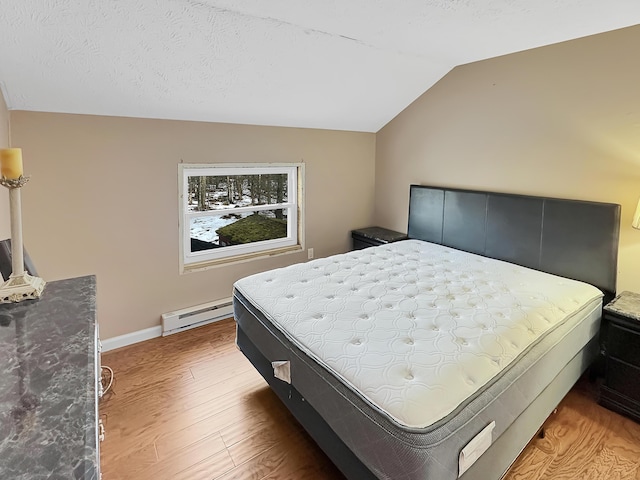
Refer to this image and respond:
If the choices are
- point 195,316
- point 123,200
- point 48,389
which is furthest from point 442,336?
point 123,200

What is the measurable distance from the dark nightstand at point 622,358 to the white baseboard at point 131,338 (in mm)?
3164

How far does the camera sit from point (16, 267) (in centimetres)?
145

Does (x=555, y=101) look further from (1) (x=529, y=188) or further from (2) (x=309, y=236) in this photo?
(2) (x=309, y=236)

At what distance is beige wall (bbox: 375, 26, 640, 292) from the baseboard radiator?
2304mm

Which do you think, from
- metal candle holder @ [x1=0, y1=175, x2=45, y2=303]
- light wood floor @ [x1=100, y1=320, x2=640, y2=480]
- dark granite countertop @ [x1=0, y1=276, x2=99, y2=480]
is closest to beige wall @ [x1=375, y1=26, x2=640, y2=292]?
light wood floor @ [x1=100, y1=320, x2=640, y2=480]

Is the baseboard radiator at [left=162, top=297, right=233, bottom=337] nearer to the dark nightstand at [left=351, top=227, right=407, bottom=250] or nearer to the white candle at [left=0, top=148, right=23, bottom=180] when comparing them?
→ the dark nightstand at [left=351, top=227, right=407, bottom=250]

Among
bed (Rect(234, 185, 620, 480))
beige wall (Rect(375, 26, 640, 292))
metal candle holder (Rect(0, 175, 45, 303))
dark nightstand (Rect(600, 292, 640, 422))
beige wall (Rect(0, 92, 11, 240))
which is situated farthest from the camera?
beige wall (Rect(375, 26, 640, 292))

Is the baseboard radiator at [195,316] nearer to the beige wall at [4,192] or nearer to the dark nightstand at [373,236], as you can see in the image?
the beige wall at [4,192]

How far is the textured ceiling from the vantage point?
1.85 m

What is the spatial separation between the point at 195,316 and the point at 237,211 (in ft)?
3.34

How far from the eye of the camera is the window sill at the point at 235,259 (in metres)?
3.20

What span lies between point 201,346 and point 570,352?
8.16 feet

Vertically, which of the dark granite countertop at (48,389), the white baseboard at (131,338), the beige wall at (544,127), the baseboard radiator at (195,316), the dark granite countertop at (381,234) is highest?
the beige wall at (544,127)

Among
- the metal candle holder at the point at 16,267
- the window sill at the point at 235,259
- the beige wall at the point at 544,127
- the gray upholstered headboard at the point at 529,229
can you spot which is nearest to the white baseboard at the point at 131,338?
the window sill at the point at 235,259
